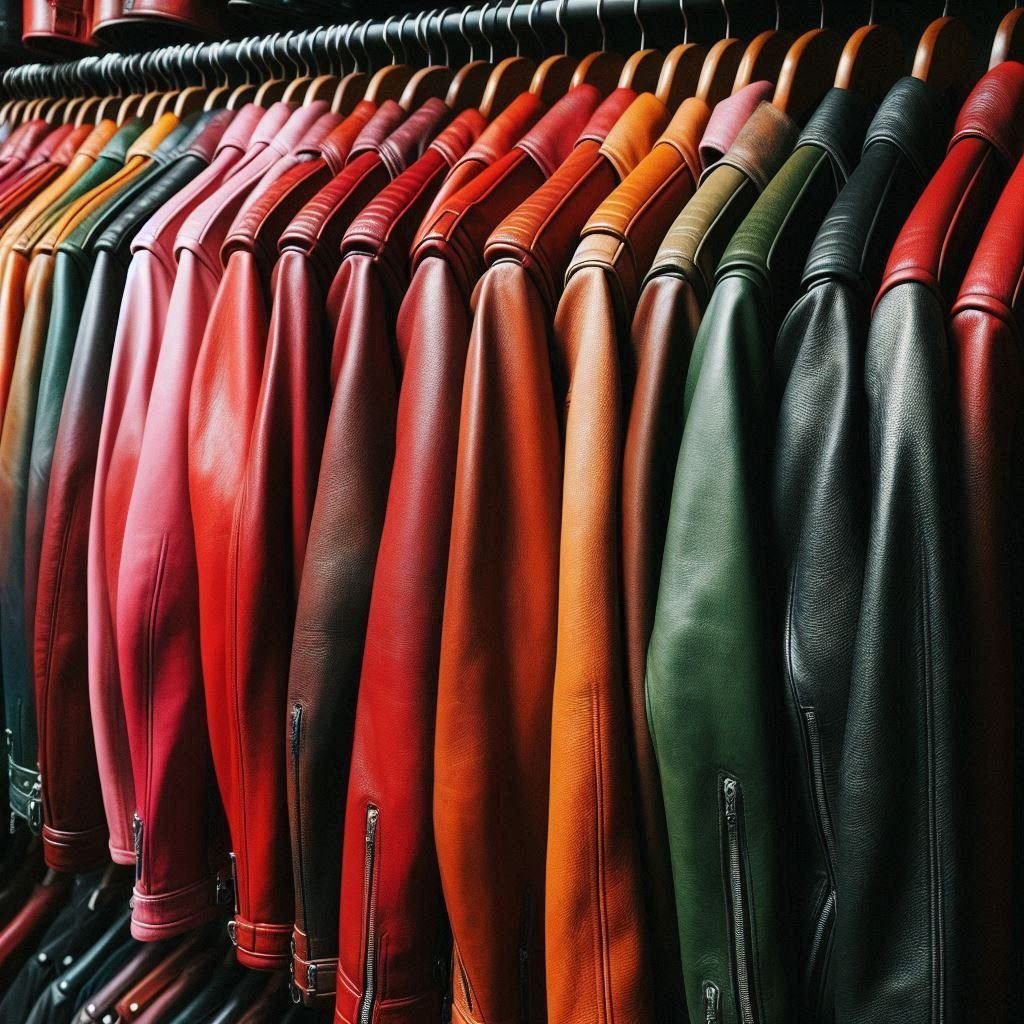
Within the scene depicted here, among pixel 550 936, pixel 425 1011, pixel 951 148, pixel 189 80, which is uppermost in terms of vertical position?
pixel 189 80

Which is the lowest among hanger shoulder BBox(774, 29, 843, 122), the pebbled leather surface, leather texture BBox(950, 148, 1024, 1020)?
leather texture BBox(950, 148, 1024, 1020)

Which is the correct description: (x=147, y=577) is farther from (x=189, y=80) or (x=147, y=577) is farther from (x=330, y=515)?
(x=189, y=80)

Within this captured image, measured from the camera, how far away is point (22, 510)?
1.13 m

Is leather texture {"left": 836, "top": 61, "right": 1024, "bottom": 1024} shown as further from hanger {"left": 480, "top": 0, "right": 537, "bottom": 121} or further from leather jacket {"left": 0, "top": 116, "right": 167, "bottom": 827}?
leather jacket {"left": 0, "top": 116, "right": 167, "bottom": 827}

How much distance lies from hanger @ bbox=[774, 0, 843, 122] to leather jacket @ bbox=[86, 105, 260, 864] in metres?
0.64

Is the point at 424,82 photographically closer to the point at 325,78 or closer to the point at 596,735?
the point at 325,78

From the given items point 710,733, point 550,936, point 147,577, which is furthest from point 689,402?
point 147,577

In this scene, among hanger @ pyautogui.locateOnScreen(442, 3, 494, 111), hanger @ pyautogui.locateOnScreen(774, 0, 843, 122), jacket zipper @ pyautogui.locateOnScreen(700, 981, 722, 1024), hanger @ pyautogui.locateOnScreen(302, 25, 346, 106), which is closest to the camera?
jacket zipper @ pyautogui.locateOnScreen(700, 981, 722, 1024)

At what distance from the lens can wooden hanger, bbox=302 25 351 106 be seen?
4.24ft

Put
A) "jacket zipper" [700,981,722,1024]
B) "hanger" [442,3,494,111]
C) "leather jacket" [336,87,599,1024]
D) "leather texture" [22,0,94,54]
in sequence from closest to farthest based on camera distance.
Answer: "jacket zipper" [700,981,722,1024], "leather jacket" [336,87,599,1024], "hanger" [442,3,494,111], "leather texture" [22,0,94,54]

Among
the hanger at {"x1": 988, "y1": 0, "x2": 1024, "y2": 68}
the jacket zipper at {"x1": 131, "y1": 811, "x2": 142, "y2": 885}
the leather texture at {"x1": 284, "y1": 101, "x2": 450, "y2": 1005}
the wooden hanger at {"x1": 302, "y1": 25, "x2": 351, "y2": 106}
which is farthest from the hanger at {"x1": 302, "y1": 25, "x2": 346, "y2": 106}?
the jacket zipper at {"x1": 131, "y1": 811, "x2": 142, "y2": 885}

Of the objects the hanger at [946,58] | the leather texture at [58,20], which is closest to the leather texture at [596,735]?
the hanger at [946,58]

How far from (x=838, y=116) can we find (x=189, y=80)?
3.78ft

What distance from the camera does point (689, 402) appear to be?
2.47ft
